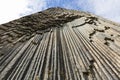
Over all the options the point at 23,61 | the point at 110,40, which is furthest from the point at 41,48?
the point at 110,40

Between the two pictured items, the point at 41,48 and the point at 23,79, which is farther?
the point at 41,48

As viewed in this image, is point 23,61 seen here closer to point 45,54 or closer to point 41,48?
point 45,54

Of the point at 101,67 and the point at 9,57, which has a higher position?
the point at 101,67

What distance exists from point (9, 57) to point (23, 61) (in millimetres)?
729

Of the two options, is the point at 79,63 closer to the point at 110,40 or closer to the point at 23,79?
the point at 23,79

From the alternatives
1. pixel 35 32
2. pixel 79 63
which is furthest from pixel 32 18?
pixel 79 63

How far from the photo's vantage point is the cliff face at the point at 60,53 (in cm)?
477

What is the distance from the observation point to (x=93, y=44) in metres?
6.60

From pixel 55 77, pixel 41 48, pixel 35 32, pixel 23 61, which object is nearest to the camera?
pixel 55 77

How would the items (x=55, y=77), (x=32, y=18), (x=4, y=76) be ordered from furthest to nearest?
(x=32, y=18) → (x=4, y=76) → (x=55, y=77)

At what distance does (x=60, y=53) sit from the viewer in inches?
239

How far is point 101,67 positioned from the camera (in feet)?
16.0

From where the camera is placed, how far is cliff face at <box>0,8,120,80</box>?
15.6 feet

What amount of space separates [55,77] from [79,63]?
2.47 feet
